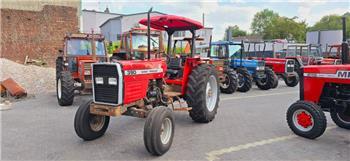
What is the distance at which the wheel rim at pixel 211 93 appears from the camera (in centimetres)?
681

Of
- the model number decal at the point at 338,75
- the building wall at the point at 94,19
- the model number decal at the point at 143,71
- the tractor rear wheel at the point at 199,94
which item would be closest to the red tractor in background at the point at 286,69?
the tractor rear wheel at the point at 199,94

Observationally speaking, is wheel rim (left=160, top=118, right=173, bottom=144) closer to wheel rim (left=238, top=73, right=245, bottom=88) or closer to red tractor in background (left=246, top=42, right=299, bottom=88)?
wheel rim (left=238, top=73, right=245, bottom=88)

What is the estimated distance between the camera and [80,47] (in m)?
9.74

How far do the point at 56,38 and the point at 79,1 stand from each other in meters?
2.46

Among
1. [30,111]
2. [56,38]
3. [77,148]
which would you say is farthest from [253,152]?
[56,38]

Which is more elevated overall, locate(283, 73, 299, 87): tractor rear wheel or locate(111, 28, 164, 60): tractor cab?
locate(111, 28, 164, 60): tractor cab

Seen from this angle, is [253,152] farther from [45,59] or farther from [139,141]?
[45,59]

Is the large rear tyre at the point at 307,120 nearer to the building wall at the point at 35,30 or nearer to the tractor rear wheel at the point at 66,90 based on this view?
the tractor rear wheel at the point at 66,90

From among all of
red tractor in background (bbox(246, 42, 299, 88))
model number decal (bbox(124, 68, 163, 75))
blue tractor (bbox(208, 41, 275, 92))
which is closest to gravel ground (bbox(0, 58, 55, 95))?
blue tractor (bbox(208, 41, 275, 92))

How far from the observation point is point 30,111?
7727 millimetres

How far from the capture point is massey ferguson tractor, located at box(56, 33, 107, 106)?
8305 mm

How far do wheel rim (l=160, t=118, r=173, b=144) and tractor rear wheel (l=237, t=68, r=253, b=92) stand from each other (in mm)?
7270

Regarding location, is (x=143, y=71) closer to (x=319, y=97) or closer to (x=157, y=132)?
(x=157, y=132)

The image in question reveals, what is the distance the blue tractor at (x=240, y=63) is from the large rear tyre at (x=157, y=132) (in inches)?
296
